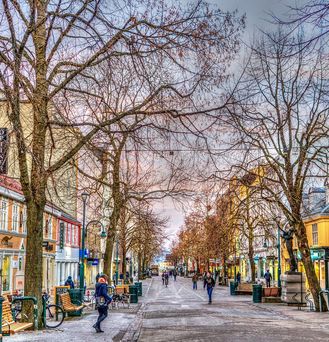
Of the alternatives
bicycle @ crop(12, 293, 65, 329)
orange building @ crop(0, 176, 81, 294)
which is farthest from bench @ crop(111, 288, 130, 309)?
bicycle @ crop(12, 293, 65, 329)

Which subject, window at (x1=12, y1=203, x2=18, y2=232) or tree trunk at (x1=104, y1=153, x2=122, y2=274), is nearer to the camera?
tree trunk at (x1=104, y1=153, x2=122, y2=274)

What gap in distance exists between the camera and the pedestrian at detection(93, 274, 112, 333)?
59.7 ft

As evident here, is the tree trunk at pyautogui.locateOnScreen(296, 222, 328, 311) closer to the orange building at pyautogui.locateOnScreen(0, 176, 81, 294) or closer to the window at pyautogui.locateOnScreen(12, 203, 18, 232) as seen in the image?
the orange building at pyautogui.locateOnScreen(0, 176, 81, 294)

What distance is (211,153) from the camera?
1443 cm

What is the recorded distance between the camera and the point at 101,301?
62.2 ft

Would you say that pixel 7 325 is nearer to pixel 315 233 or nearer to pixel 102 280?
pixel 102 280

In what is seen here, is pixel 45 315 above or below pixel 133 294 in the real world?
below

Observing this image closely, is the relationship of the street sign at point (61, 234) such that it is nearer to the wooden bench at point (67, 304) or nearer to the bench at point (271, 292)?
the bench at point (271, 292)

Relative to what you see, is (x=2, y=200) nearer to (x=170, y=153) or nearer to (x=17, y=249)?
(x=17, y=249)

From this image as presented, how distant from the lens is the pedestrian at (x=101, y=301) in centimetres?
1819

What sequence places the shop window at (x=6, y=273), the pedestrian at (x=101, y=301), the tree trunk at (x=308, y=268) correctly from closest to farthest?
the pedestrian at (x=101, y=301) < the tree trunk at (x=308, y=268) < the shop window at (x=6, y=273)

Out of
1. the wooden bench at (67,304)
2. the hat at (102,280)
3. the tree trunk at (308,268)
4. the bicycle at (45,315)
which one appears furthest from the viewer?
the tree trunk at (308,268)

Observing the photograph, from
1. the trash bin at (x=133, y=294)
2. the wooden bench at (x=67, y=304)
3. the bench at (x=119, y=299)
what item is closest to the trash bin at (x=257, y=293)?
the trash bin at (x=133, y=294)

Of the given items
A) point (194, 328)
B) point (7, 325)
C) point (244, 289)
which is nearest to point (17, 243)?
point (244, 289)
